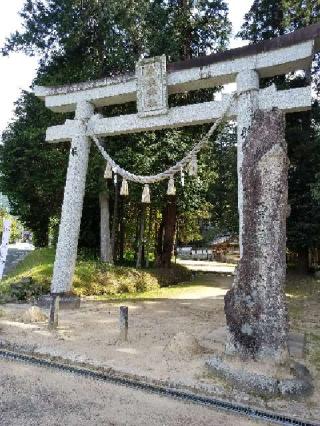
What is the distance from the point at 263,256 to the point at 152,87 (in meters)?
6.15

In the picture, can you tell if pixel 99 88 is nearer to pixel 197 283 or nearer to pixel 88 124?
pixel 88 124

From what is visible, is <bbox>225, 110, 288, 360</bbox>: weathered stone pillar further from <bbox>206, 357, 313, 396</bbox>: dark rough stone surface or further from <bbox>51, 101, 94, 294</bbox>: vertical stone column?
<bbox>51, 101, 94, 294</bbox>: vertical stone column

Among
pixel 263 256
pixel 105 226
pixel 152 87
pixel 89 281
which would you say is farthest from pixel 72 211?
pixel 263 256

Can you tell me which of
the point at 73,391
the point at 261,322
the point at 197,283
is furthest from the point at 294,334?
the point at 197,283

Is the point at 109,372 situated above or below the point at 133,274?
below

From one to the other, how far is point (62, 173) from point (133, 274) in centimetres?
478

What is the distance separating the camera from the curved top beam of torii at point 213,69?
8648mm

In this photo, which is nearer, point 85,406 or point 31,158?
point 85,406

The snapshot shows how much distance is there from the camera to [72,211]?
34.1ft

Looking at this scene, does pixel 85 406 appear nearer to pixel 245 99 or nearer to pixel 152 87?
pixel 245 99

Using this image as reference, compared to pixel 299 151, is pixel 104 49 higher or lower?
higher

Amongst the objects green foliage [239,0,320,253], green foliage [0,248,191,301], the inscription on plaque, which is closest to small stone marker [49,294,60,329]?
green foliage [0,248,191,301]

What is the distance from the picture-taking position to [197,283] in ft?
59.8

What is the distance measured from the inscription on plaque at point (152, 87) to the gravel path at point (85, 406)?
6.77 meters
